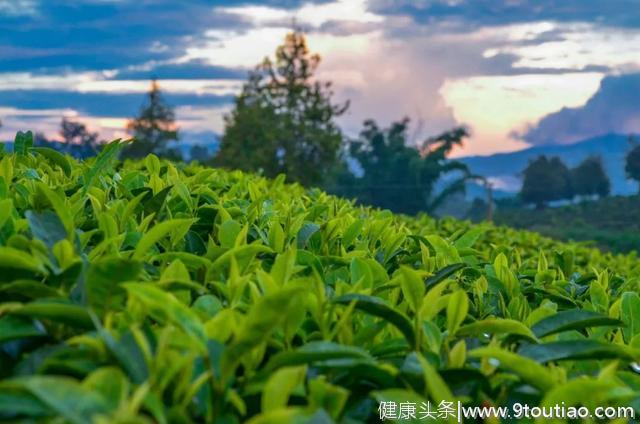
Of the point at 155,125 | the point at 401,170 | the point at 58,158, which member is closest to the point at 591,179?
the point at 401,170

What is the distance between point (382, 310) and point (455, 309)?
186 millimetres

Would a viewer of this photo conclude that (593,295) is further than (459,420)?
Yes

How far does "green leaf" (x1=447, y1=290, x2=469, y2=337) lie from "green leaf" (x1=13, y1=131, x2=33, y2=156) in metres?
2.06

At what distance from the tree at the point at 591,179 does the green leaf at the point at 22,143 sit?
5841cm

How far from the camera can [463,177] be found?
164 ft

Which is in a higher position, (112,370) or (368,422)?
(112,370)

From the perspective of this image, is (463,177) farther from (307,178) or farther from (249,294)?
(249,294)

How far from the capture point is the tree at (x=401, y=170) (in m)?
50.0

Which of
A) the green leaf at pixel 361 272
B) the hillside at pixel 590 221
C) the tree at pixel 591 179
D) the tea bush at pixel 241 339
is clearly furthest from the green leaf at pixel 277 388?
the tree at pixel 591 179

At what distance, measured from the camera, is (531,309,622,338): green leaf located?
147 cm

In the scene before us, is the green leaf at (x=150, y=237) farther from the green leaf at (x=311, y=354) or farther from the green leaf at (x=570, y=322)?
the green leaf at (x=570, y=322)

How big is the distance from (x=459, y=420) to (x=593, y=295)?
1077 millimetres

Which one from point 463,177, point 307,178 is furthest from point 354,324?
point 463,177

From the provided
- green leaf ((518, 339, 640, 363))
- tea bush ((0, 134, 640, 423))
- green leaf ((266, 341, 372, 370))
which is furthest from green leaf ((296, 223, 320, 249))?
green leaf ((266, 341, 372, 370))
